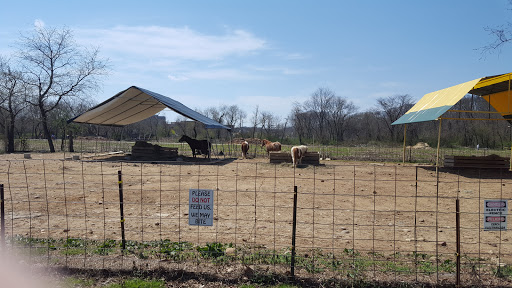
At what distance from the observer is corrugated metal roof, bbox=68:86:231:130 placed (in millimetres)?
19684

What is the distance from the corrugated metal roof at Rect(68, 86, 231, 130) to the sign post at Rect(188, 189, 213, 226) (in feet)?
50.5

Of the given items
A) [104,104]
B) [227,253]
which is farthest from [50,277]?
[104,104]

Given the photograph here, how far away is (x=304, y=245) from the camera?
5.76 m

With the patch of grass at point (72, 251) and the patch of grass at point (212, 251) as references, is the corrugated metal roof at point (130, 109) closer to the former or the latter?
the patch of grass at point (72, 251)

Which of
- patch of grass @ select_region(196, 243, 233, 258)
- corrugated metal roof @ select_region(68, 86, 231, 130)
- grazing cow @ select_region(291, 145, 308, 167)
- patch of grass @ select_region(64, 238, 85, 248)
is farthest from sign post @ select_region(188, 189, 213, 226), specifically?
corrugated metal roof @ select_region(68, 86, 231, 130)

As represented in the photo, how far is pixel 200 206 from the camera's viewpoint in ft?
15.5

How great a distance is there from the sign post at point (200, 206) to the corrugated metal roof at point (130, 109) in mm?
15401

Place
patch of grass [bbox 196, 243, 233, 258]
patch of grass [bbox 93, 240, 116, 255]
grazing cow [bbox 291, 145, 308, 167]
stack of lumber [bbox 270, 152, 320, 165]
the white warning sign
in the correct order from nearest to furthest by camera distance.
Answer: the white warning sign → patch of grass [bbox 196, 243, 233, 258] → patch of grass [bbox 93, 240, 116, 255] → grazing cow [bbox 291, 145, 308, 167] → stack of lumber [bbox 270, 152, 320, 165]

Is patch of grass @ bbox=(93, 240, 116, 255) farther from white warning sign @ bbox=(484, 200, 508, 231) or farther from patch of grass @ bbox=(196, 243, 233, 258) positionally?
white warning sign @ bbox=(484, 200, 508, 231)

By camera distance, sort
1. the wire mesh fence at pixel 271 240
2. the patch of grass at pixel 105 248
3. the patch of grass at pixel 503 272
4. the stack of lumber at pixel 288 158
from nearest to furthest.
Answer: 1. the patch of grass at pixel 503 272
2. the wire mesh fence at pixel 271 240
3. the patch of grass at pixel 105 248
4. the stack of lumber at pixel 288 158

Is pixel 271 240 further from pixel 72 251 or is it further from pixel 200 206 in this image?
pixel 72 251

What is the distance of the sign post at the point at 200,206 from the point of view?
15.4ft

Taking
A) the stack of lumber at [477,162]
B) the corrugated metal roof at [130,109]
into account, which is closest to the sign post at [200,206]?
the corrugated metal roof at [130,109]

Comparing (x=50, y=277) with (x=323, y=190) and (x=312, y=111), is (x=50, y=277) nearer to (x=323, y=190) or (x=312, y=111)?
(x=323, y=190)
